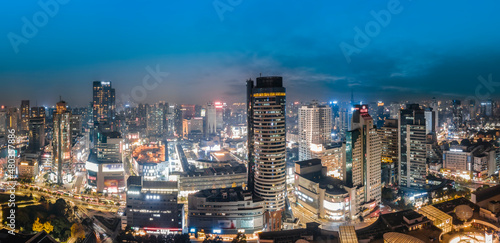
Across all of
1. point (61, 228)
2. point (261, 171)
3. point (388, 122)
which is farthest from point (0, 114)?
point (388, 122)

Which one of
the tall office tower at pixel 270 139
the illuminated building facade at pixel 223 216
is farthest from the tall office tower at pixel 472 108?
the illuminated building facade at pixel 223 216

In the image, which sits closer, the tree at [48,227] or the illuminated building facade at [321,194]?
the tree at [48,227]

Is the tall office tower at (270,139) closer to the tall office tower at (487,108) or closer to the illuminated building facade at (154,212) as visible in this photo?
the illuminated building facade at (154,212)

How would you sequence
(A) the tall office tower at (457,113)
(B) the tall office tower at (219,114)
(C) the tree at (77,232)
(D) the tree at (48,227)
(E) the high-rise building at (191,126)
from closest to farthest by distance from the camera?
(D) the tree at (48,227)
(C) the tree at (77,232)
(A) the tall office tower at (457,113)
(E) the high-rise building at (191,126)
(B) the tall office tower at (219,114)

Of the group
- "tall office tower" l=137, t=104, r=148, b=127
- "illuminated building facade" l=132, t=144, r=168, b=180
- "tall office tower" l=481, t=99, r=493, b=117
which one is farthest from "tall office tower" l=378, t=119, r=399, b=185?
"tall office tower" l=137, t=104, r=148, b=127

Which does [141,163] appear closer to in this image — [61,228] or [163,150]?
[163,150]
